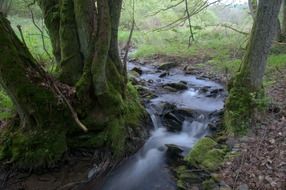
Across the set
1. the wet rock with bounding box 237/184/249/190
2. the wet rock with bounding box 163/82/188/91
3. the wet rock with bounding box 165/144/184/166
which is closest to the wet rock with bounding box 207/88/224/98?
the wet rock with bounding box 163/82/188/91

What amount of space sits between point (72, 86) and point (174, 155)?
2203 mm

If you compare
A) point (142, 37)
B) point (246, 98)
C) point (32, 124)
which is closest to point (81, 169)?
point (32, 124)

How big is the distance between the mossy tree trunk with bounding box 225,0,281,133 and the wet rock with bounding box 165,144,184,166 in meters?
1.06

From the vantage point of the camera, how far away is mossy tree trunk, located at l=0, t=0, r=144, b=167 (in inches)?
166

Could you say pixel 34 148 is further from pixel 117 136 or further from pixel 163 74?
pixel 163 74

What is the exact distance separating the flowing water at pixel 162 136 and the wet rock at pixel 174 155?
9cm

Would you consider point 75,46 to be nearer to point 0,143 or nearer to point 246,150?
point 0,143

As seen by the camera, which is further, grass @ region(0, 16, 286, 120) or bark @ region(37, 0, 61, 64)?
grass @ region(0, 16, 286, 120)

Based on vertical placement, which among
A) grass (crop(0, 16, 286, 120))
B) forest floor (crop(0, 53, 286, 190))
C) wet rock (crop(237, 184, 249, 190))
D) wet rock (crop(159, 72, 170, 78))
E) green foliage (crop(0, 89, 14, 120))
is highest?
grass (crop(0, 16, 286, 120))

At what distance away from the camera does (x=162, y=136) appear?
6.16m

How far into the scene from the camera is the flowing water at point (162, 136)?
4.77 metres

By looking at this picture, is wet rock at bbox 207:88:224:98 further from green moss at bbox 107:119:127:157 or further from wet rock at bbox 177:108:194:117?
green moss at bbox 107:119:127:157

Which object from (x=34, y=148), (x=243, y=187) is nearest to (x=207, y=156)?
(x=243, y=187)

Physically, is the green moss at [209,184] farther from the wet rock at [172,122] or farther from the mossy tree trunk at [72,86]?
the wet rock at [172,122]
